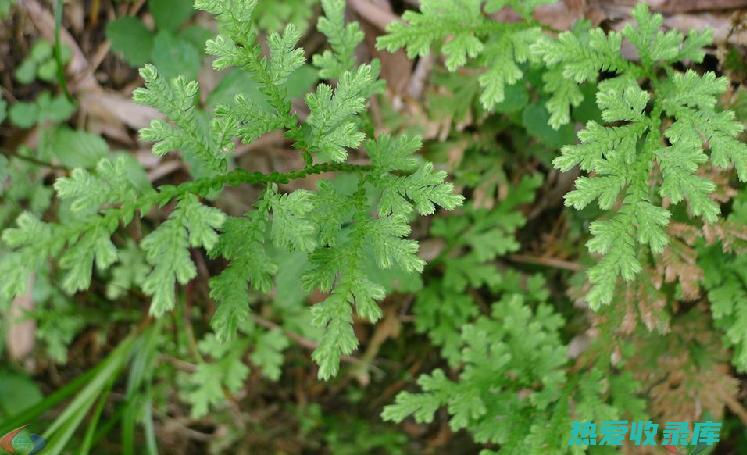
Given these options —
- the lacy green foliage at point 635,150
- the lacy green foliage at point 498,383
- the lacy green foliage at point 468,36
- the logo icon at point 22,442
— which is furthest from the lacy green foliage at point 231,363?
the lacy green foliage at point 635,150

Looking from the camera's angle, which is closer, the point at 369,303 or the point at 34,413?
the point at 369,303

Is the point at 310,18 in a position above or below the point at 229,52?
above

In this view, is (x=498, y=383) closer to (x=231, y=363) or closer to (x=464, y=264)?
(x=464, y=264)

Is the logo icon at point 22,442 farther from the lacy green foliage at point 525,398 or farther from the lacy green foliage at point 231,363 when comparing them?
the lacy green foliage at point 525,398

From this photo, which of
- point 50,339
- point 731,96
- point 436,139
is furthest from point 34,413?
point 731,96

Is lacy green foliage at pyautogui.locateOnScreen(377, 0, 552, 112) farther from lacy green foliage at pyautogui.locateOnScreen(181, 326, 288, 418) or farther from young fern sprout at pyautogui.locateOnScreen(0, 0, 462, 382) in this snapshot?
lacy green foliage at pyautogui.locateOnScreen(181, 326, 288, 418)

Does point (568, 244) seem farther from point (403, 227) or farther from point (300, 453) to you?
point (300, 453)
